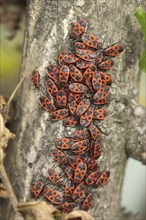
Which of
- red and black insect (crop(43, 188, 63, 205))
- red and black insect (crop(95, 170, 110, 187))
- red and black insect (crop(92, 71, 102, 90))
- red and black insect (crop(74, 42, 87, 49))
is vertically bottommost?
red and black insect (crop(43, 188, 63, 205))

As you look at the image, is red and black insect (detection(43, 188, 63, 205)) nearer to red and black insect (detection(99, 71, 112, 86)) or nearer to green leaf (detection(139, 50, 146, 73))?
red and black insect (detection(99, 71, 112, 86))

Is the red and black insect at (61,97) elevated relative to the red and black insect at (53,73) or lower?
lower

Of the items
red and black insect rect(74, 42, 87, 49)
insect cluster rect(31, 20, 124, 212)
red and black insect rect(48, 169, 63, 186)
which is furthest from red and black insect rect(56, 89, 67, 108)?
red and black insect rect(48, 169, 63, 186)

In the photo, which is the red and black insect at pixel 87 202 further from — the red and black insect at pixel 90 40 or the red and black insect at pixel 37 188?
the red and black insect at pixel 90 40

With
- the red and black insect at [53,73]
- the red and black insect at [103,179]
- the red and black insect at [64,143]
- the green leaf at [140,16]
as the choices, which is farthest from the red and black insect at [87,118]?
the green leaf at [140,16]

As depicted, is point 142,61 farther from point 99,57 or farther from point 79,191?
point 79,191

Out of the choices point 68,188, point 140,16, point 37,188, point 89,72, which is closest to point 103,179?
point 68,188
